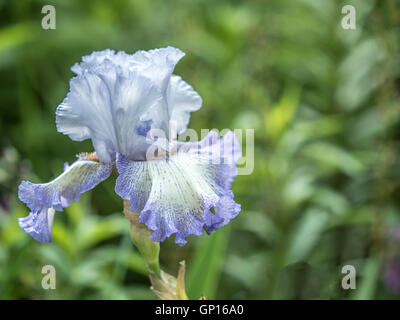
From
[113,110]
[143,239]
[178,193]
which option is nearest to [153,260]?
[143,239]

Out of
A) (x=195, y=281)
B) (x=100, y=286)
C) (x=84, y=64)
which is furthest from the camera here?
(x=100, y=286)

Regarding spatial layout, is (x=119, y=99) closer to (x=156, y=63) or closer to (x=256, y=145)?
(x=156, y=63)

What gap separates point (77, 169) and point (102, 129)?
0.09m

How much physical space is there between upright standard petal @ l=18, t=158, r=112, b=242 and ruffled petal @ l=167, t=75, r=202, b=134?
0.64 feet

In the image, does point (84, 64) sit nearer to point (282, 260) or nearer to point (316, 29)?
point (282, 260)

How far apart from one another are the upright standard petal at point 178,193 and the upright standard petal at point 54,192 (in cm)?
8

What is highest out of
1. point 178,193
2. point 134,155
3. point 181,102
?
point 181,102

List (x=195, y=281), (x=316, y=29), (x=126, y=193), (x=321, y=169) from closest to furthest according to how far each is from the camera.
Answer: (x=126, y=193) → (x=195, y=281) → (x=321, y=169) → (x=316, y=29)

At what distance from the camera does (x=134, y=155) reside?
3.16 feet

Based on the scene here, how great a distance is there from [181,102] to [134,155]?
0.57 ft

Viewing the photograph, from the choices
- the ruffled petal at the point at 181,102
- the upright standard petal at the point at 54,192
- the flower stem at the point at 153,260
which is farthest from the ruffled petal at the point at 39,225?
the ruffled petal at the point at 181,102

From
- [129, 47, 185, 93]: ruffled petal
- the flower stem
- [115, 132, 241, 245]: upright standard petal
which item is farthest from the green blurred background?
[129, 47, 185, 93]: ruffled petal
